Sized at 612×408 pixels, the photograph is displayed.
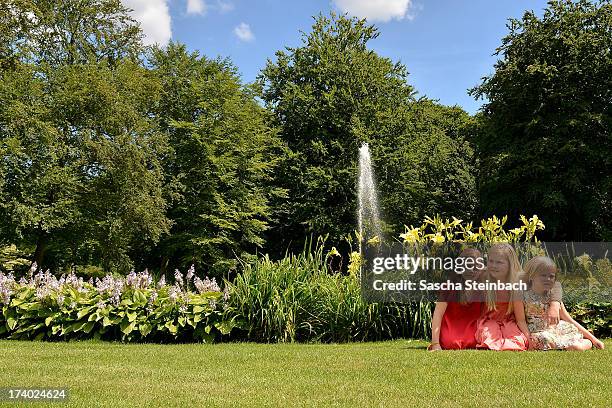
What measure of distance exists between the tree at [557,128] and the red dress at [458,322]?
17796 millimetres

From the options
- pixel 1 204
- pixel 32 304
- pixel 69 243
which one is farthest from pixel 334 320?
pixel 69 243

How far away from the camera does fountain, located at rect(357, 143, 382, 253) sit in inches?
1001

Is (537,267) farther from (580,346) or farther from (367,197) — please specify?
(367,197)

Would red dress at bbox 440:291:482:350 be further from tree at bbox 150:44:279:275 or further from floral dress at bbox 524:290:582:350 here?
tree at bbox 150:44:279:275

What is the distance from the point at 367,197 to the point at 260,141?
5.09 meters

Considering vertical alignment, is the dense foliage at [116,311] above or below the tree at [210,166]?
below

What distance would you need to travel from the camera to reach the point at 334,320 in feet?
27.9

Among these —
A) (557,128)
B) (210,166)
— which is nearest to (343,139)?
(210,166)

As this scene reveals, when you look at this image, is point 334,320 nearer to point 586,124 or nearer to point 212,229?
point 212,229

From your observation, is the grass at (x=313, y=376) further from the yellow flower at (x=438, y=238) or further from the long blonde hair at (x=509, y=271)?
the yellow flower at (x=438, y=238)

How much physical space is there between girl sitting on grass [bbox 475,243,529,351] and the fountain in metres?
17.8

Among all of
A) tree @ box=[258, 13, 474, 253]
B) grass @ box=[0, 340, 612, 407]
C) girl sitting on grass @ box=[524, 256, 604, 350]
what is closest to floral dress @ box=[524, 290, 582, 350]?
girl sitting on grass @ box=[524, 256, 604, 350]

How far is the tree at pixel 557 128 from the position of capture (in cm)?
2433

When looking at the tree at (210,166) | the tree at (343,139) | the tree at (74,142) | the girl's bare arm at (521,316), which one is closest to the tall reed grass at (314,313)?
the girl's bare arm at (521,316)
